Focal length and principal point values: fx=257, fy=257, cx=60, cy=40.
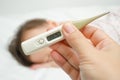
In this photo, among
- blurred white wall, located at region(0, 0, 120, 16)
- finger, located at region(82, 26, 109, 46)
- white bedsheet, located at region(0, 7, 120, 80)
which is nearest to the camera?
finger, located at region(82, 26, 109, 46)

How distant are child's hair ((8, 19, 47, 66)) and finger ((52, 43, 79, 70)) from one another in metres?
0.51

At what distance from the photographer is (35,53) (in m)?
1.32

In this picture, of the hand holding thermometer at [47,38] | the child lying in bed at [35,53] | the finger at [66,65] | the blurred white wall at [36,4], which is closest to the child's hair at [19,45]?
the child lying in bed at [35,53]

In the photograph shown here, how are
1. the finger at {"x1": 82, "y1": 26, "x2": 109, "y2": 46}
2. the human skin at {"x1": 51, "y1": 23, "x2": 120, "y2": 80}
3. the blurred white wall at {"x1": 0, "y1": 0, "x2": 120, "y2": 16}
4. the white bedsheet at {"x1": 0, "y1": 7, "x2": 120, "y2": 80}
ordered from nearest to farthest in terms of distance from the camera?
the human skin at {"x1": 51, "y1": 23, "x2": 120, "y2": 80} → the finger at {"x1": 82, "y1": 26, "x2": 109, "y2": 46} → the white bedsheet at {"x1": 0, "y1": 7, "x2": 120, "y2": 80} → the blurred white wall at {"x1": 0, "y1": 0, "x2": 120, "y2": 16}

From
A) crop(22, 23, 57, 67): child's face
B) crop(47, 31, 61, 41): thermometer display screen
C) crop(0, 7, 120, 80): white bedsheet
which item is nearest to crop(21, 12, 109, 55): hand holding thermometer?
crop(47, 31, 61, 41): thermometer display screen

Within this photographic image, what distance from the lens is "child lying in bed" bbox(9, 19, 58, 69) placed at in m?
1.33

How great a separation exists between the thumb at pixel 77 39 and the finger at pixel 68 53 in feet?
0.43


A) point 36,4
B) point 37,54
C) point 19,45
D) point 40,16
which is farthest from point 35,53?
point 36,4

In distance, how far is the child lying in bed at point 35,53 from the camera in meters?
1.33

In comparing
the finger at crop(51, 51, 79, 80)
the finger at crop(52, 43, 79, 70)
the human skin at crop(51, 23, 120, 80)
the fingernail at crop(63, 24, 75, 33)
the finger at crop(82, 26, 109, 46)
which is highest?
the fingernail at crop(63, 24, 75, 33)

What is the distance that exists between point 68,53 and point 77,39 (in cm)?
17

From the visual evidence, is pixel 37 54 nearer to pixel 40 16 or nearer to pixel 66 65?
pixel 40 16

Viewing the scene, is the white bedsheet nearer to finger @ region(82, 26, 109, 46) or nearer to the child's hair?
the child's hair

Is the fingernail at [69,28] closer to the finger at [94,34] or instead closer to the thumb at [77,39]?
the thumb at [77,39]
